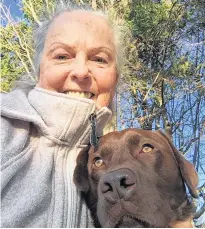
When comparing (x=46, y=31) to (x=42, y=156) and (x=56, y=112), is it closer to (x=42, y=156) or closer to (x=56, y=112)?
(x=56, y=112)

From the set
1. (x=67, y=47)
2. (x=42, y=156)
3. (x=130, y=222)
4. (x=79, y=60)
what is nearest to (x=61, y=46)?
(x=67, y=47)

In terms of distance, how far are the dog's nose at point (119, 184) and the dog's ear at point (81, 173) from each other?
21 cm

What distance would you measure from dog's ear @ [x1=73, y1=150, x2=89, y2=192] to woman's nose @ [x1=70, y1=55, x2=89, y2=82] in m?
0.52

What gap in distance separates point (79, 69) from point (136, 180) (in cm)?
87

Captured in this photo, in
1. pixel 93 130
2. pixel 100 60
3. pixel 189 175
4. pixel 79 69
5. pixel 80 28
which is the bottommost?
pixel 189 175

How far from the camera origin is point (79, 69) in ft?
10.2

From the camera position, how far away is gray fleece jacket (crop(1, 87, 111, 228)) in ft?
8.16

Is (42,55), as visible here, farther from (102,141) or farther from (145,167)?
(145,167)

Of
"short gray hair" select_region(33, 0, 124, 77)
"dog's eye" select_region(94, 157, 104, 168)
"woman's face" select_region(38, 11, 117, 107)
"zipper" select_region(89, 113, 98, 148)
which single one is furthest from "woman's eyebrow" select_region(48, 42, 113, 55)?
"dog's eye" select_region(94, 157, 104, 168)

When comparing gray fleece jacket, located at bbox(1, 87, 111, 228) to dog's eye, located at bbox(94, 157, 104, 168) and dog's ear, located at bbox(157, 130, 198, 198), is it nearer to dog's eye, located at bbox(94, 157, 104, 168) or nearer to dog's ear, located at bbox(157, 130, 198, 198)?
dog's eye, located at bbox(94, 157, 104, 168)

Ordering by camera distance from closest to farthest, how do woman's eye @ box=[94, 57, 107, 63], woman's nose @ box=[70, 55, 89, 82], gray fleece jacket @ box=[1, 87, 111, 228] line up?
gray fleece jacket @ box=[1, 87, 111, 228]
woman's nose @ box=[70, 55, 89, 82]
woman's eye @ box=[94, 57, 107, 63]

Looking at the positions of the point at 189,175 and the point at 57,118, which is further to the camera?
the point at 189,175

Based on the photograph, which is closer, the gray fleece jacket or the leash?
the gray fleece jacket

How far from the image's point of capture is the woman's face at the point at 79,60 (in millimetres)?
3100
